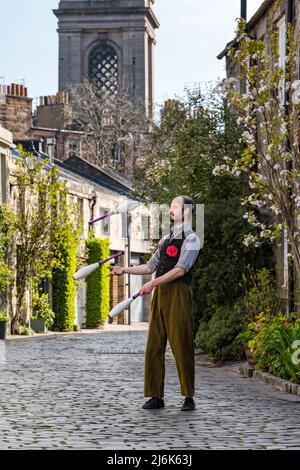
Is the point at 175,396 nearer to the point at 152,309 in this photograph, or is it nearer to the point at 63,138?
the point at 152,309

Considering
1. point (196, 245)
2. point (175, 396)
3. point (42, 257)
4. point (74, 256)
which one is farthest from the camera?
point (74, 256)

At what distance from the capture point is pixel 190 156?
24.2 metres

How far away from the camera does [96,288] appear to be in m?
44.4

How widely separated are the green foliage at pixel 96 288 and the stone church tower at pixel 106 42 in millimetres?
41188

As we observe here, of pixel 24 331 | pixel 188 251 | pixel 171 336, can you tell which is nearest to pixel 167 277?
pixel 188 251

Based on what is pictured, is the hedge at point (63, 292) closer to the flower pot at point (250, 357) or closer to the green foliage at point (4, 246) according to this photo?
the green foliage at point (4, 246)

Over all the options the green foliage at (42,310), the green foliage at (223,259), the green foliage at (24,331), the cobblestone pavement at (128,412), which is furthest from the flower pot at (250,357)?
the green foliage at (42,310)

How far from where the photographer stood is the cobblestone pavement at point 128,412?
31.3 ft

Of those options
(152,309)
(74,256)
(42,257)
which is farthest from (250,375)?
(74,256)

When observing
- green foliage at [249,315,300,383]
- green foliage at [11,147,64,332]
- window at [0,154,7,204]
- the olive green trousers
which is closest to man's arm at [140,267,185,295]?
the olive green trousers

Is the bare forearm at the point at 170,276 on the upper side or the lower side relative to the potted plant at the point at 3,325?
upper

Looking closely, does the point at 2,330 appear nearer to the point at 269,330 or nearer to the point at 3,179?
the point at 3,179

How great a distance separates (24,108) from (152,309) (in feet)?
153

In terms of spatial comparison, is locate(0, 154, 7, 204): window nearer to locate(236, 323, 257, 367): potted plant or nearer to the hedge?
the hedge
